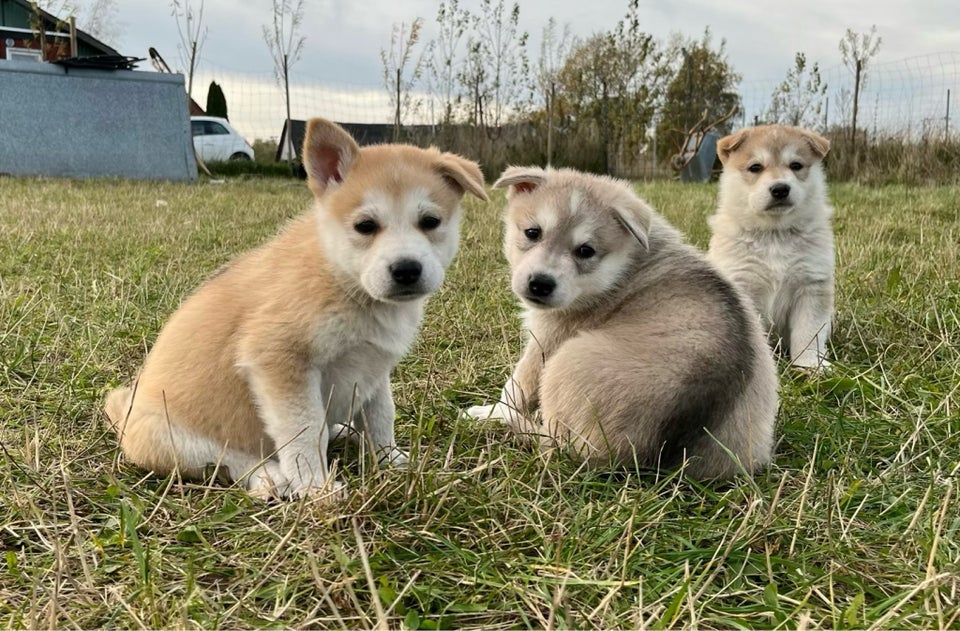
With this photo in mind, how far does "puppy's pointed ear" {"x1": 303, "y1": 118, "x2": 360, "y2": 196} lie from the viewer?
2436mm

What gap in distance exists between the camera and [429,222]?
2.47m

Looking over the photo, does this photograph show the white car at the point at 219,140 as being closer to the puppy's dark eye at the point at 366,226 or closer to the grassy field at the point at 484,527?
the grassy field at the point at 484,527

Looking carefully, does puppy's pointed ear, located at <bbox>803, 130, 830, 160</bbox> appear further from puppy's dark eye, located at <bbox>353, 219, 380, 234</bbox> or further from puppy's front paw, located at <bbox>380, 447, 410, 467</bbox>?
puppy's front paw, located at <bbox>380, 447, 410, 467</bbox>

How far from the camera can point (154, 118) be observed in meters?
15.2

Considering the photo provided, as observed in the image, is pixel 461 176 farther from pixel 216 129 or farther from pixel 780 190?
pixel 216 129

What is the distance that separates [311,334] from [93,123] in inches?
590

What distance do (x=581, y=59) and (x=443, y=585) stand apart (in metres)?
20.0

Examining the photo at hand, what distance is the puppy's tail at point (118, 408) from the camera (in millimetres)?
2492

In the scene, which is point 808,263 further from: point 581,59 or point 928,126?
point 581,59

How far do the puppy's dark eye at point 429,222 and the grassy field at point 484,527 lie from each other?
66 cm

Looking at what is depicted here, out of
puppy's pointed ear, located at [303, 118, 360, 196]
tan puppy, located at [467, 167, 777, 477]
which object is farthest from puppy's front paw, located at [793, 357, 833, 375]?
puppy's pointed ear, located at [303, 118, 360, 196]

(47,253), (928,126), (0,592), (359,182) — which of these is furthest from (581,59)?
(0,592)

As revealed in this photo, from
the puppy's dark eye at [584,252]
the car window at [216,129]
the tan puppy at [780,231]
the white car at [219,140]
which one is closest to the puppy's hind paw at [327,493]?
the puppy's dark eye at [584,252]

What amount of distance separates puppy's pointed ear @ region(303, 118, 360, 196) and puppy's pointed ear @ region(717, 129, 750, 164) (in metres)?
3.05
